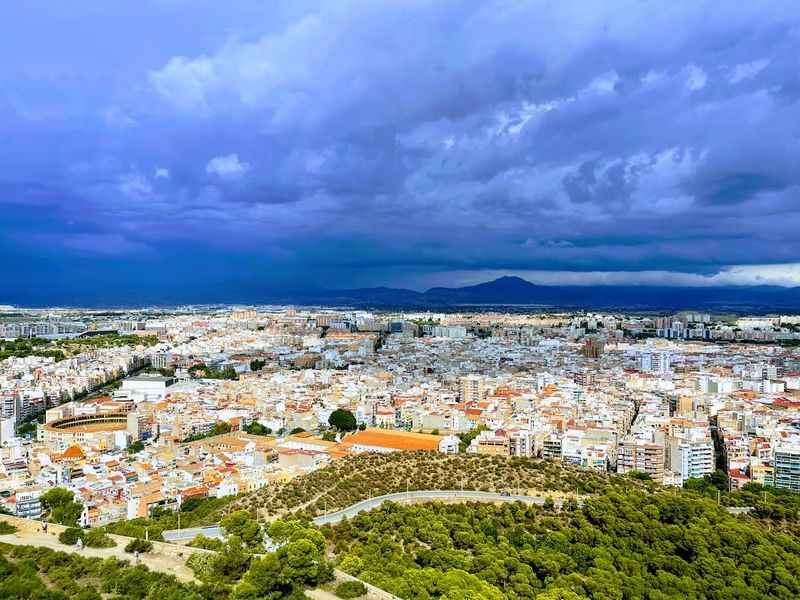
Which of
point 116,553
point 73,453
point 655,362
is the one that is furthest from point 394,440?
point 655,362

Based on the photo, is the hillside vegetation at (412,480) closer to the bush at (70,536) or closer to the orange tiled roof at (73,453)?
the bush at (70,536)

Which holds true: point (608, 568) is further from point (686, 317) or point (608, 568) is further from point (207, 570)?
point (686, 317)

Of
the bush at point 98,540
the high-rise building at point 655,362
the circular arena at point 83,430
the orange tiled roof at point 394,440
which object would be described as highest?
the bush at point 98,540

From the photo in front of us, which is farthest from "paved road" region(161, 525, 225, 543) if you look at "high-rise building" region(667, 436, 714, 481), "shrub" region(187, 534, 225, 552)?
"high-rise building" region(667, 436, 714, 481)

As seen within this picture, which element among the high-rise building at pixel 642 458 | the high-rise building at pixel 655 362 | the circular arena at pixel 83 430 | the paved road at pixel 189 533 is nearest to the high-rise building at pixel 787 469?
the high-rise building at pixel 642 458

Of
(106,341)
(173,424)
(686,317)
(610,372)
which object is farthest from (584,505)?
(686,317)

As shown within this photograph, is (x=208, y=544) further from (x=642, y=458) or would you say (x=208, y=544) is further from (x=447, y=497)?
(x=642, y=458)
